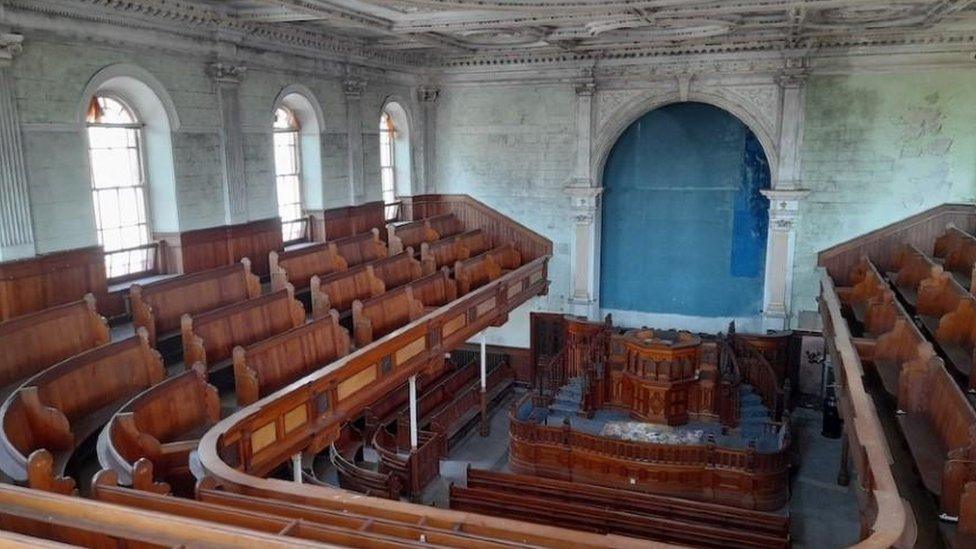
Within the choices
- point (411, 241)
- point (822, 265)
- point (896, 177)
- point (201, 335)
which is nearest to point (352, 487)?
point (201, 335)

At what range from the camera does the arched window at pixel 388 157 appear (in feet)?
43.0

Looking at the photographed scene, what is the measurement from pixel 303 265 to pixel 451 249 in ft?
10.5

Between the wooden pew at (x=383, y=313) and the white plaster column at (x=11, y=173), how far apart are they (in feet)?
10.3

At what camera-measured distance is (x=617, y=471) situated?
10.2 metres

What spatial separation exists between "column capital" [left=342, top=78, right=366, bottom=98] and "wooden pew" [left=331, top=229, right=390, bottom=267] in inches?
Result: 88.1

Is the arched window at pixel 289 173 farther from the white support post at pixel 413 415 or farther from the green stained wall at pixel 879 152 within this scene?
the green stained wall at pixel 879 152

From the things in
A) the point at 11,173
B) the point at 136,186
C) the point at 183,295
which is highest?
the point at 11,173

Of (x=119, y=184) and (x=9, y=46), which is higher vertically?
(x=9, y=46)

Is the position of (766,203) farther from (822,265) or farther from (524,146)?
(524,146)

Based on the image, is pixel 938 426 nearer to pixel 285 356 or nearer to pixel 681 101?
pixel 285 356

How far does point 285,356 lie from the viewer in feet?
21.8

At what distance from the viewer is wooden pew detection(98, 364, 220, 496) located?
163 inches

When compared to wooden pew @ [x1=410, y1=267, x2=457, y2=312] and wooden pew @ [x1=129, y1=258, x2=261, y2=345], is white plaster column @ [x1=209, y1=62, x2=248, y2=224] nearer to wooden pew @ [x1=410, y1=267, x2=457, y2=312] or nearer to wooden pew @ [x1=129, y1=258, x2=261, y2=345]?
wooden pew @ [x1=129, y1=258, x2=261, y2=345]

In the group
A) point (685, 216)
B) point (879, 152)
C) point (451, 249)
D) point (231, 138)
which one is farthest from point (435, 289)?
point (879, 152)
